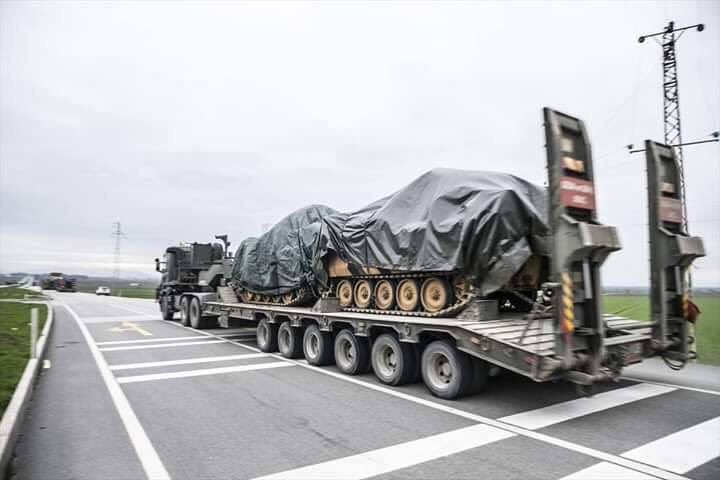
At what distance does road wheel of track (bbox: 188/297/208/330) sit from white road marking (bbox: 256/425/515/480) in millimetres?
12884

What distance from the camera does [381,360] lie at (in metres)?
8.36

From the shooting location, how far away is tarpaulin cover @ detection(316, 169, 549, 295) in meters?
6.89

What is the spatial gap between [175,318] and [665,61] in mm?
20980

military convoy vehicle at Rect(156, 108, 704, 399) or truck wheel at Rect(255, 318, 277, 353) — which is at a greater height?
military convoy vehicle at Rect(156, 108, 704, 399)

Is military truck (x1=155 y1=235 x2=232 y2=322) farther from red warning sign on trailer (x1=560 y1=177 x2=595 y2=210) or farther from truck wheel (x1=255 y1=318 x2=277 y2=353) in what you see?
red warning sign on trailer (x1=560 y1=177 x2=595 y2=210)

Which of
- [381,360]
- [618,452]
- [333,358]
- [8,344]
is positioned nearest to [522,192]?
[381,360]

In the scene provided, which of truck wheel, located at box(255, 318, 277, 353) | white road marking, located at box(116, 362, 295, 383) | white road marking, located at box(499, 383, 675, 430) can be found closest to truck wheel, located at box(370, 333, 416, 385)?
white road marking, located at box(499, 383, 675, 430)

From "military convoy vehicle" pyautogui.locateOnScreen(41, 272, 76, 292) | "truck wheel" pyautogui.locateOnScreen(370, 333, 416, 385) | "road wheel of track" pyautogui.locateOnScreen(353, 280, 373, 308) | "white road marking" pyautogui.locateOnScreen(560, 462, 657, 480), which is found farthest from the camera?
"military convoy vehicle" pyautogui.locateOnScreen(41, 272, 76, 292)

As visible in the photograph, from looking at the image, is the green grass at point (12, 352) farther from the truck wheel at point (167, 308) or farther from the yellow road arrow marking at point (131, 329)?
the truck wheel at point (167, 308)

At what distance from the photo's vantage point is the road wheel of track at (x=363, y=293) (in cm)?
932

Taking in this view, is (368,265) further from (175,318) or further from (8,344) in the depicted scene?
(175,318)

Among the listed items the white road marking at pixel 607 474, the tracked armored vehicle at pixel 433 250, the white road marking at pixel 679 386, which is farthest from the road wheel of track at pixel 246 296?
the white road marking at pixel 607 474

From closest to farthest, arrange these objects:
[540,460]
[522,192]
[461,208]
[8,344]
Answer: [540,460], [461,208], [522,192], [8,344]

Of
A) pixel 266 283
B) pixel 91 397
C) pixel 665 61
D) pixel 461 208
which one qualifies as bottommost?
pixel 91 397
